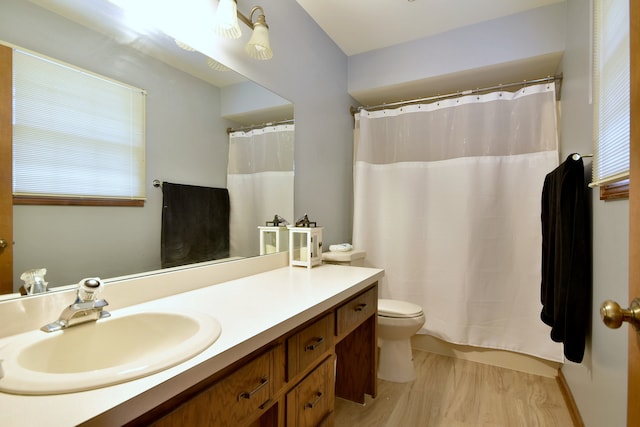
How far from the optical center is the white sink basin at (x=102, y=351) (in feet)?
1.75

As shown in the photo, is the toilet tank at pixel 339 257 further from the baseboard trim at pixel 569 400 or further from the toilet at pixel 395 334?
the baseboard trim at pixel 569 400

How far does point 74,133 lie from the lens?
92 cm

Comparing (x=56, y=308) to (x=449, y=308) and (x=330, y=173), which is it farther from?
(x=449, y=308)

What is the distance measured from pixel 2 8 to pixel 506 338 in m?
2.95

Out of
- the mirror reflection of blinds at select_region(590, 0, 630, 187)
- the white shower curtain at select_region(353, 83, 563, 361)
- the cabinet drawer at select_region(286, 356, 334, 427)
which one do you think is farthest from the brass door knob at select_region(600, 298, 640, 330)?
the white shower curtain at select_region(353, 83, 563, 361)

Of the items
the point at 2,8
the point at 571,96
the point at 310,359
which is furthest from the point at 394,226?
the point at 2,8

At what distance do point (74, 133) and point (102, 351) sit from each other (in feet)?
2.15

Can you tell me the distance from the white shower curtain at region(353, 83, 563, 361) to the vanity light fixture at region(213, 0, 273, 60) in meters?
1.32

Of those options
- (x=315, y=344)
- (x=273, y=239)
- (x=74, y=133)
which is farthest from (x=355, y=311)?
(x=74, y=133)

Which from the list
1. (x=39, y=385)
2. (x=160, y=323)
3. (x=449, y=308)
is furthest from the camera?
(x=449, y=308)

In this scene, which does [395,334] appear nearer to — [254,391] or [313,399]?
[313,399]

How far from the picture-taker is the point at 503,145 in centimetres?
219

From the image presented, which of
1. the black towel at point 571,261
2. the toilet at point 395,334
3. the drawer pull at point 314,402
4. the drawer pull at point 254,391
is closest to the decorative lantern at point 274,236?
the toilet at point 395,334

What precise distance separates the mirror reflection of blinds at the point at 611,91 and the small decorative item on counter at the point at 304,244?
132 cm
